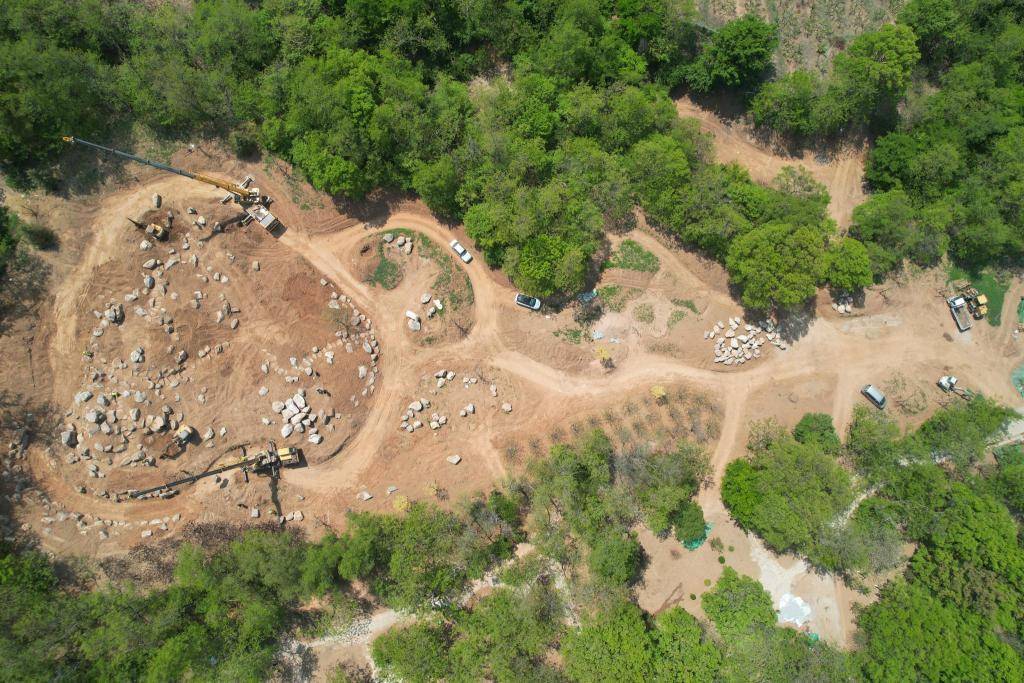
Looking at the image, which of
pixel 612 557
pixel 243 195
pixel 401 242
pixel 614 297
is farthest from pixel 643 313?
pixel 243 195

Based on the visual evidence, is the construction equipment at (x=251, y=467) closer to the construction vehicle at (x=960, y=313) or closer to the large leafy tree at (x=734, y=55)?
the large leafy tree at (x=734, y=55)

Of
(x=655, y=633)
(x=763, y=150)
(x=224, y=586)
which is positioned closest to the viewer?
(x=224, y=586)

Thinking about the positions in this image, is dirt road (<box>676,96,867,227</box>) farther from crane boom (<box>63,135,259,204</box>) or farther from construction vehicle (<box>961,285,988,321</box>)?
crane boom (<box>63,135,259,204</box>)

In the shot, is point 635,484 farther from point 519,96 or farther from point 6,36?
point 6,36

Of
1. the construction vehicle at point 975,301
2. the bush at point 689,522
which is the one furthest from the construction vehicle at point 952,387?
the bush at point 689,522

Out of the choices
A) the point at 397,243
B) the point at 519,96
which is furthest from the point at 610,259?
the point at 397,243
